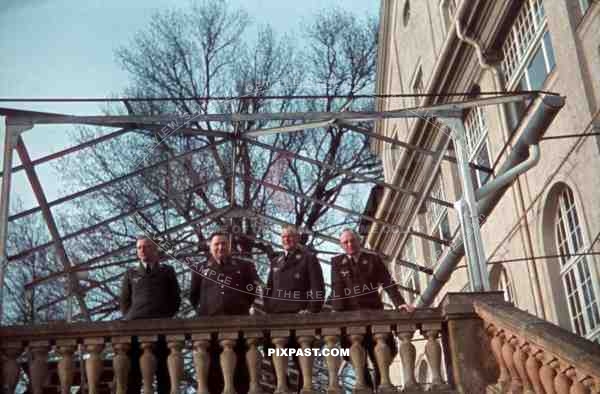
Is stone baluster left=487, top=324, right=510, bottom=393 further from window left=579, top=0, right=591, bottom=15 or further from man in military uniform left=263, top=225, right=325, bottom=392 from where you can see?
window left=579, top=0, right=591, bottom=15

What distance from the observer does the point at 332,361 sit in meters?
8.00

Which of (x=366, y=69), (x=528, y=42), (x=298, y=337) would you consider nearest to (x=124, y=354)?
(x=298, y=337)

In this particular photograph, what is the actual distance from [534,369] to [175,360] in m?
3.25

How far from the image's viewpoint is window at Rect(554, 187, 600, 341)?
12.5m

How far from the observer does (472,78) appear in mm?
17891

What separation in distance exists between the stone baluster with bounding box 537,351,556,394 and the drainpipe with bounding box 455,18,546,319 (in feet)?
24.3

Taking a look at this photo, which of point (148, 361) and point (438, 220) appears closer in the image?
point (148, 361)

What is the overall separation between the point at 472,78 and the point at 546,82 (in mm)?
4328

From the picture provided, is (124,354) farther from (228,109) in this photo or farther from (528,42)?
(528,42)

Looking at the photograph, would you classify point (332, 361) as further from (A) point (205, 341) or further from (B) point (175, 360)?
(B) point (175, 360)

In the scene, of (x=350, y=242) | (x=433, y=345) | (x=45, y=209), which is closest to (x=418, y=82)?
(x=45, y=209)

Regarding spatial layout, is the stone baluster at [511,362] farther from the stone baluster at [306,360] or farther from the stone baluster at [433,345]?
the stone baluster at [306,360]

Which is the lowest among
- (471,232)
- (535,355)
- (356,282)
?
(535,355)

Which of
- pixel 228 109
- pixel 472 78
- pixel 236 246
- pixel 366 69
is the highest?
pixel 366 69
